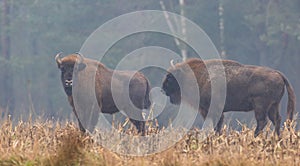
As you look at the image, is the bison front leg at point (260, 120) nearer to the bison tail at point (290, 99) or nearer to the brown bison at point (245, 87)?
the brown bison at point (245, 87)

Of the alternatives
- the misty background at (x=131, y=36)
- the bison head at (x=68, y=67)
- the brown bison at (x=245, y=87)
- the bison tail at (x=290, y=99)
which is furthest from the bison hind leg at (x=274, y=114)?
the misty background at (x=131, y=36)

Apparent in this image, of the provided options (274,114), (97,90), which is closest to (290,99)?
(274,114)

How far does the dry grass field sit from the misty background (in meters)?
19.3

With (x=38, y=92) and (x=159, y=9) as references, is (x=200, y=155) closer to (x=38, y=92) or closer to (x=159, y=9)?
(x=159, y=9)

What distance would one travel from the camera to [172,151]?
28.2 ft

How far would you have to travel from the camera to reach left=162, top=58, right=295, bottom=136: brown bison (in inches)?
467

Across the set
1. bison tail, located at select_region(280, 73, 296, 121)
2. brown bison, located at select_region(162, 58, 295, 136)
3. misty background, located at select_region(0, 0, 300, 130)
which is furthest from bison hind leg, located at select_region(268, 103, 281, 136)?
misty background, located at select_region(0, 0, 300, 130)

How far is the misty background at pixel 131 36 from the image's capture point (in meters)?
30.6

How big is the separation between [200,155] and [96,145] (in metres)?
1.72

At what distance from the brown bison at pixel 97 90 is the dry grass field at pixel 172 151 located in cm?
165

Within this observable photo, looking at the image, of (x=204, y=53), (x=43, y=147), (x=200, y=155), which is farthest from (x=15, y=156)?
(x=204, y=53)

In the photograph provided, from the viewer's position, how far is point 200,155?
8.66 meters

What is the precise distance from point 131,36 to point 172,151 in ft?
81.0

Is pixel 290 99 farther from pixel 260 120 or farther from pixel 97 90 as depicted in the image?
pixel 97 90
